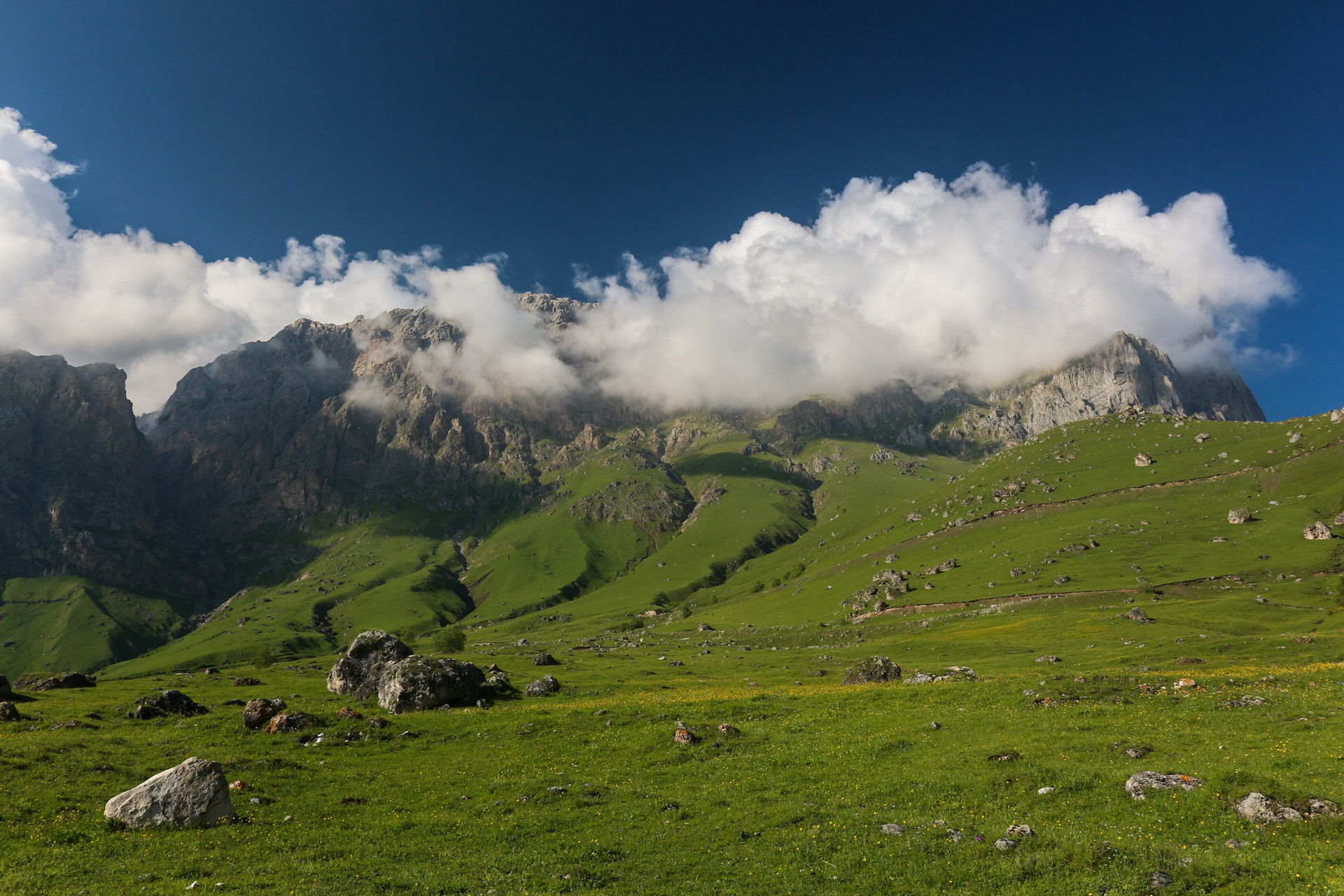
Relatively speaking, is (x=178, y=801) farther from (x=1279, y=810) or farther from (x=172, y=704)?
(x=1279, y=810)

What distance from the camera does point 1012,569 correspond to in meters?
182

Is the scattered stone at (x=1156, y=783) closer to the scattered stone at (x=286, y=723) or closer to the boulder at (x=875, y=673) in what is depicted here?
the boulder at (x=875, y=673)

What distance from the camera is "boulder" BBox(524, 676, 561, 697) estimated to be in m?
60.1

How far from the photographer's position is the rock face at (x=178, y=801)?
2361cm

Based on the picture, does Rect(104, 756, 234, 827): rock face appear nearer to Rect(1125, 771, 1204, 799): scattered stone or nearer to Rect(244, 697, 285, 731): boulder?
Rect(244, 697, 285, 731): boulder

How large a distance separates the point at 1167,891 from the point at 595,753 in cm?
2772

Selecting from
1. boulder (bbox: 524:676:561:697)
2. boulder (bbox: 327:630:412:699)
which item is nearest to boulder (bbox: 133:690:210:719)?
boulder (bbox: 327:630:412:699)

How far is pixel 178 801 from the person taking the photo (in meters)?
24.1

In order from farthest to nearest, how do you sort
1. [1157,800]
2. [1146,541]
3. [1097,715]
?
[1146,541]
[1097,715]
[1157,800]

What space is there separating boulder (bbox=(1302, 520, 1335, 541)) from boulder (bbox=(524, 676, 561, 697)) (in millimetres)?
186506

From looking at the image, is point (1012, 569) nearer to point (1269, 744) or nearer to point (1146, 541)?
point (1146, 541)

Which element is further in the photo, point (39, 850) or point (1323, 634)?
point (1323, 634)

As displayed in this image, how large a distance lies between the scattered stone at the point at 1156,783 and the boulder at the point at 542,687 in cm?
5029

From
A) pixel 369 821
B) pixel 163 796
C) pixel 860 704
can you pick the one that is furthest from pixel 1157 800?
pixel 163 796
